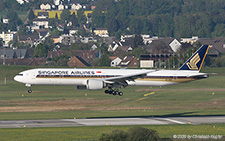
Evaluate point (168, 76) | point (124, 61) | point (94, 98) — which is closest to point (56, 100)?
point (94, 98)

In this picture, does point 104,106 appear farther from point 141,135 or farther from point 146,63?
point 146,63

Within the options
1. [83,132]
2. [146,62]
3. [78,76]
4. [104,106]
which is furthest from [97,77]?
[146,62]

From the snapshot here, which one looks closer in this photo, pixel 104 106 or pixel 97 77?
pixel 104 106

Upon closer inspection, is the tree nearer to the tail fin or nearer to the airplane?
the airplane

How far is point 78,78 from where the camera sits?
249 ft

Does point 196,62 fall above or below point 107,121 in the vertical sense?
above

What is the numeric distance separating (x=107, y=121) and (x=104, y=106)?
1640 centimetres

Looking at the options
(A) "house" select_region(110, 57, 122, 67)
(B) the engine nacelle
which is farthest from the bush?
(A) "house" select_region(110, 57, 122, 67)

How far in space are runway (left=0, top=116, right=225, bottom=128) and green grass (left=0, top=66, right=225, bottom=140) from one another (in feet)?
9.38

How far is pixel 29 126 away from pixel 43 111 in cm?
1486

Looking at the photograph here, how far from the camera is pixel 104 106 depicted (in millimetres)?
75812

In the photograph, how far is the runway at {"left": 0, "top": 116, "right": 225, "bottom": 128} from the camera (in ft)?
186

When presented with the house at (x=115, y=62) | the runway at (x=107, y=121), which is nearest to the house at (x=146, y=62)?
the house at (x=115, y=62)

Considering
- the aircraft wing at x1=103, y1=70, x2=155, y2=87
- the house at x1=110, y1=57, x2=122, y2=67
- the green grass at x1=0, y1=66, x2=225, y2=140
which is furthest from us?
the house at x1=110, y1=57, x2=122, y2=67
